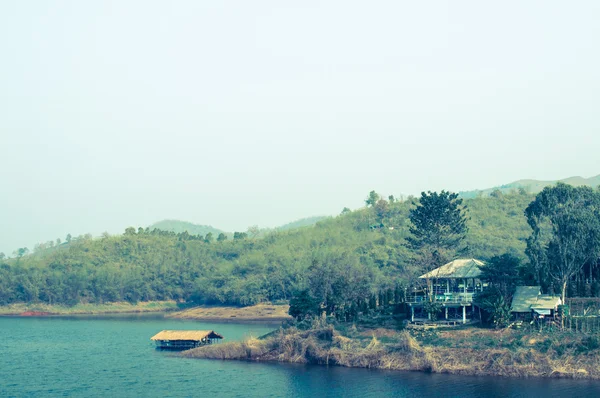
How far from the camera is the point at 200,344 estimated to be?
7481 cm

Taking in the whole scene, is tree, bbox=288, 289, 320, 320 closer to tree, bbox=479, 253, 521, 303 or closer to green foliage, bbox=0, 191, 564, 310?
tree, bbox=479, 253, 521, 303

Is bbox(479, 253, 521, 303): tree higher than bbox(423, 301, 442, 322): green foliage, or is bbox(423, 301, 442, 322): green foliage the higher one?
bbox(479, 253, 521, 303): tree

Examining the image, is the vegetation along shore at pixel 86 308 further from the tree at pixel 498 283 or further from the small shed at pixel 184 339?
the tree at pixel 498 283

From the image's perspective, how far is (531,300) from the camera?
61.2 m

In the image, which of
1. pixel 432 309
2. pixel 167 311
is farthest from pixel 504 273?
pixel 167 311

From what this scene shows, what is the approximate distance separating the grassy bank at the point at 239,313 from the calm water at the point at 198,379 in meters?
39.4

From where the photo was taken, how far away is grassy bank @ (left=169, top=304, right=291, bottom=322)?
4711 inches

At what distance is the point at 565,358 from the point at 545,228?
95.2 feet

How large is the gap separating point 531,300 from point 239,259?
10560 cm

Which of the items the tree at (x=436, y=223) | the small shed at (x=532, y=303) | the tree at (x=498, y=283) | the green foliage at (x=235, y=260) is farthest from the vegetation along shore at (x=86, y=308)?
the small shed at (x=532, y=303)

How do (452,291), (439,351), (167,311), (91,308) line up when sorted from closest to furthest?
(439,351)
(452,291)
(167,311)
(91,308)

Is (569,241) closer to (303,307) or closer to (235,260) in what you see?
(303,307)

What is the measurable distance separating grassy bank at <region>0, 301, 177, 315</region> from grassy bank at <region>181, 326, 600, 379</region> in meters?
86.7

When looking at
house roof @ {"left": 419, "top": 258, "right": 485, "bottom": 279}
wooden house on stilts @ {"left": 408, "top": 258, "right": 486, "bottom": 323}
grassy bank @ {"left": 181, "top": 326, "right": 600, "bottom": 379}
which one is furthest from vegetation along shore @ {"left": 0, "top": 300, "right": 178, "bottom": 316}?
house roof @ {"left": 419, "top": 258, "right": 485, "bottom": 279}
